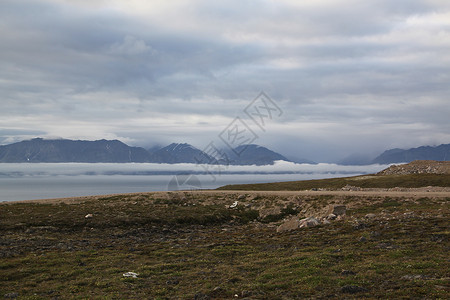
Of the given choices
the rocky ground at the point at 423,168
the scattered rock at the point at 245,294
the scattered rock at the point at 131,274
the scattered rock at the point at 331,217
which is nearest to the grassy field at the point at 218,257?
the scattered rock at the point at 245,294

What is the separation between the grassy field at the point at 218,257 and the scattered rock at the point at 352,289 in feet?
0.16

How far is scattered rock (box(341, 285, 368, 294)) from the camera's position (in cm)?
1602

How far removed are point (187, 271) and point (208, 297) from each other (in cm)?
550

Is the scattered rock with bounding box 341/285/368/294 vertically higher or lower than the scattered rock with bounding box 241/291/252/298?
higher

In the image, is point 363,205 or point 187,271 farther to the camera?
point 363,205

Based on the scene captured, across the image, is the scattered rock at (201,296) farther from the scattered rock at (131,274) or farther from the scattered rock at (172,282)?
the scattered rock at (131,274)

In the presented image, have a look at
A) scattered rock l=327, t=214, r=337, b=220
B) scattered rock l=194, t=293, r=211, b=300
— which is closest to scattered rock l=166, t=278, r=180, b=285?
scattered rock l=194, t=293, r=211, b=300

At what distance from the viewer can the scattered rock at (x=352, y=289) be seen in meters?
16.0

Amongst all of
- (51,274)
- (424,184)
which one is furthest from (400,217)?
(424,184)

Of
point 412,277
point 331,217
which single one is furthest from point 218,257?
point 331,217

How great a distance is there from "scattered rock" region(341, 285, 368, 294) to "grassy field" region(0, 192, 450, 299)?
0.05 m

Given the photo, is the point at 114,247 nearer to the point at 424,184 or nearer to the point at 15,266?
the point at 15,266

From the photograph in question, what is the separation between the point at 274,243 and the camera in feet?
94.6

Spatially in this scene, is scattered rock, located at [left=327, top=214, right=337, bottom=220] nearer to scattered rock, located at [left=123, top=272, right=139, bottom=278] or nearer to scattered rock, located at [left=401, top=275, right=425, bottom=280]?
scattered rock, located at [left=401, top=275, right=425, bottom=280]
